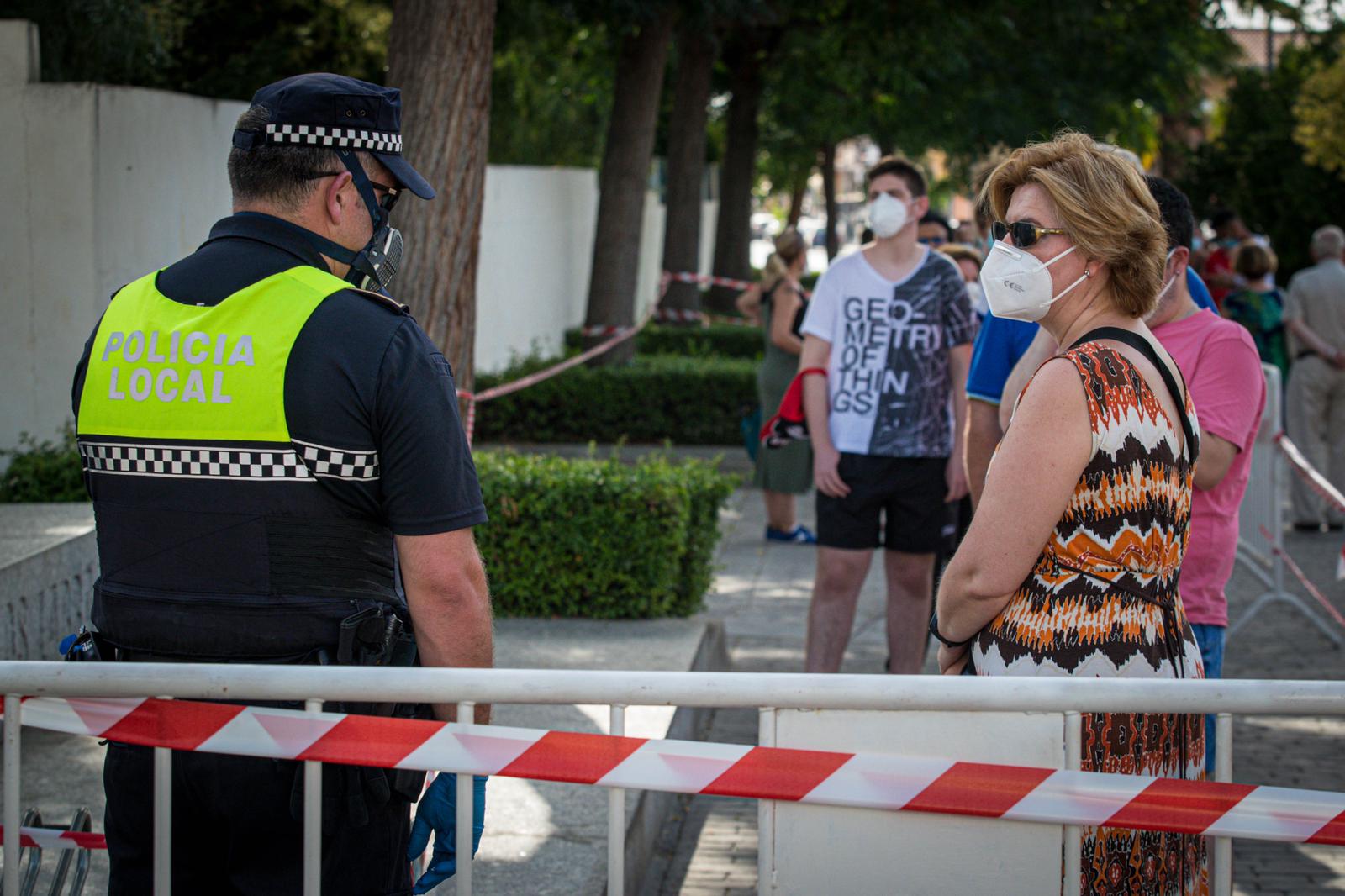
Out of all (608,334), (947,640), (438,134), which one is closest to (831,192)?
(608,334)

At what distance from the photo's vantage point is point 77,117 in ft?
22.9

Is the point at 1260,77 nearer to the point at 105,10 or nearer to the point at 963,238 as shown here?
the point at 963,238

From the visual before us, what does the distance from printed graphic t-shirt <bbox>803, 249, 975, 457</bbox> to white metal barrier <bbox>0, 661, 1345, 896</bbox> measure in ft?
9.73

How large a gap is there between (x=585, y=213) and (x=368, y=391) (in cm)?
1777

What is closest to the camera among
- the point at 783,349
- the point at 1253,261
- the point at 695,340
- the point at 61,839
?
the point at 61,839

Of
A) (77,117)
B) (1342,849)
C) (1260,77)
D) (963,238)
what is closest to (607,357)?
(963,238)

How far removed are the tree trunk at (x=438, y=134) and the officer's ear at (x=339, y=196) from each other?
3.84 meters

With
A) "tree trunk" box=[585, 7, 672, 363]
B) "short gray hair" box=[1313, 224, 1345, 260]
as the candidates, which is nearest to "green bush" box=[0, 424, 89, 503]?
"tree trunk" box=[585, 7, 672, 363]

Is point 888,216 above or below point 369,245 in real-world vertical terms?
above

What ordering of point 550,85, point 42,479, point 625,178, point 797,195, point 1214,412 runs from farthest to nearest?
point 797,195 → point 550,85 → point 625,178 → point 42,479 → point 1214,412

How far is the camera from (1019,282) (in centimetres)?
272

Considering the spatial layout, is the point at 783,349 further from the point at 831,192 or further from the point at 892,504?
the point at 831,192

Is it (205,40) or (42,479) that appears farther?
(205,40)

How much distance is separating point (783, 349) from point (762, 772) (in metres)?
6.50
